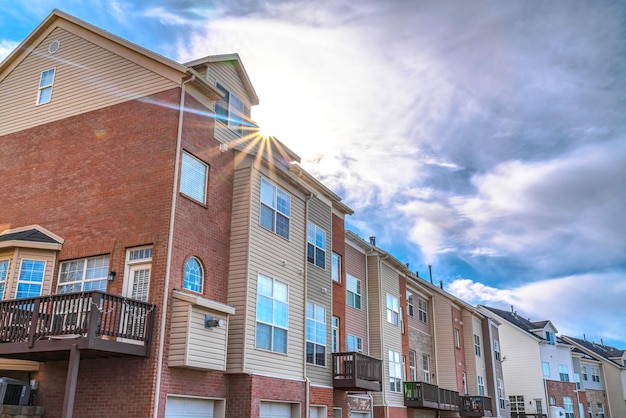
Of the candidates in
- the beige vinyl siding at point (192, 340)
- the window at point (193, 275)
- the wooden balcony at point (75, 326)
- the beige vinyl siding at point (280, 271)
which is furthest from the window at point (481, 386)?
the wooden balcony at point (75, 326)

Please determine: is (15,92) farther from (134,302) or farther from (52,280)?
(134,302)

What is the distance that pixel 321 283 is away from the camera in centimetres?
2252

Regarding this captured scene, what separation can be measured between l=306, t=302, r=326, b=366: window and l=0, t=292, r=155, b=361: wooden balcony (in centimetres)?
766

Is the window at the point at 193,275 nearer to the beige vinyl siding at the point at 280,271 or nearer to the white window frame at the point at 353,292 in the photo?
the beige vinyl siding at the point at 280,271

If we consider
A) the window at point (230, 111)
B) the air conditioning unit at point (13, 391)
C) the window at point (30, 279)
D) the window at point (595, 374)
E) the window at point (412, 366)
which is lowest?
the air conditioning unit at point (13, 391)

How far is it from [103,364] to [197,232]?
419cm

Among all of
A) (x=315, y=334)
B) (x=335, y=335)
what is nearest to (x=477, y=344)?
(x=335, y=335)

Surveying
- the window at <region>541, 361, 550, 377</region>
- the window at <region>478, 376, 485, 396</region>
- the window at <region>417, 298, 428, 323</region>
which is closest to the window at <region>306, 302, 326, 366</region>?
the window at <region>417, 298, 428, 323</region>

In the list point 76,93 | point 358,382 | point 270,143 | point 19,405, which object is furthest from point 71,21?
point 358,382

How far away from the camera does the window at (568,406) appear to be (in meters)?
52.6

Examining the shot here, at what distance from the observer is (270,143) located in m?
22.6

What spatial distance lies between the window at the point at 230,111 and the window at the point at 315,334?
22.2ft

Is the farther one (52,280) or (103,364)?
(52,280)

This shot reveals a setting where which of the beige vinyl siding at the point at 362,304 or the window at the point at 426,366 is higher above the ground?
the beige vinyl siding at the point at 362,304
